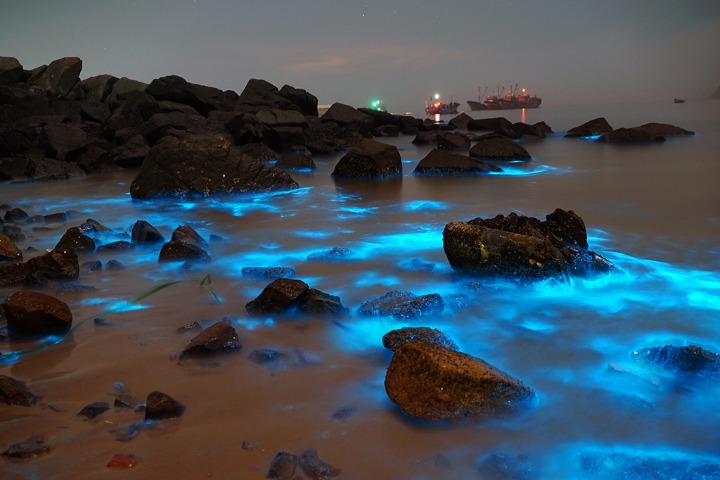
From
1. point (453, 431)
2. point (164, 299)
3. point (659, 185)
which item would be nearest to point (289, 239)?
point (164, 299)

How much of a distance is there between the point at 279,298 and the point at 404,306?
62 cm

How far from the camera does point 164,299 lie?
123 inches

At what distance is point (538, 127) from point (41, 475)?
19099 mm

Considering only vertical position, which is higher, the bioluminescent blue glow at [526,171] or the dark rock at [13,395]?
the bioluminescent blue glow at [526,171]

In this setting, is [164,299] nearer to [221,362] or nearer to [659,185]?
[221,362]

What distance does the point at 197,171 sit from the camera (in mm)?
7340

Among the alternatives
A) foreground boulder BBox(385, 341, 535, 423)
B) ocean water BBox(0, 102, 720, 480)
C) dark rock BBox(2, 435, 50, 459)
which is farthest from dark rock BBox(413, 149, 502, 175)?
dark rock BBox(2, 435, 50, 459)

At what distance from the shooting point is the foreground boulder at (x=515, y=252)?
3.22m

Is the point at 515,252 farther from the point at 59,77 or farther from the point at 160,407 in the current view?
the point at 59,77

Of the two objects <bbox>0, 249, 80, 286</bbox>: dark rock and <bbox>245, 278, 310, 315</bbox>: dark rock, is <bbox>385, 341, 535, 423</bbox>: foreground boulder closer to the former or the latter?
<bbox>245, 278, 310, 315</bbox>: dark rock

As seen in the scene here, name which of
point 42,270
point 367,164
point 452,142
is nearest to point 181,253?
point 42,270

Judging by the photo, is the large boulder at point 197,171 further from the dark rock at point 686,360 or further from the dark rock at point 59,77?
the dark rock at point 59,77

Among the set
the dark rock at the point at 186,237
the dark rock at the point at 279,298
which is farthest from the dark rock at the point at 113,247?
the dark rock at the point at 279,298

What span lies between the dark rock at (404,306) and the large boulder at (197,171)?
16.0 ft
